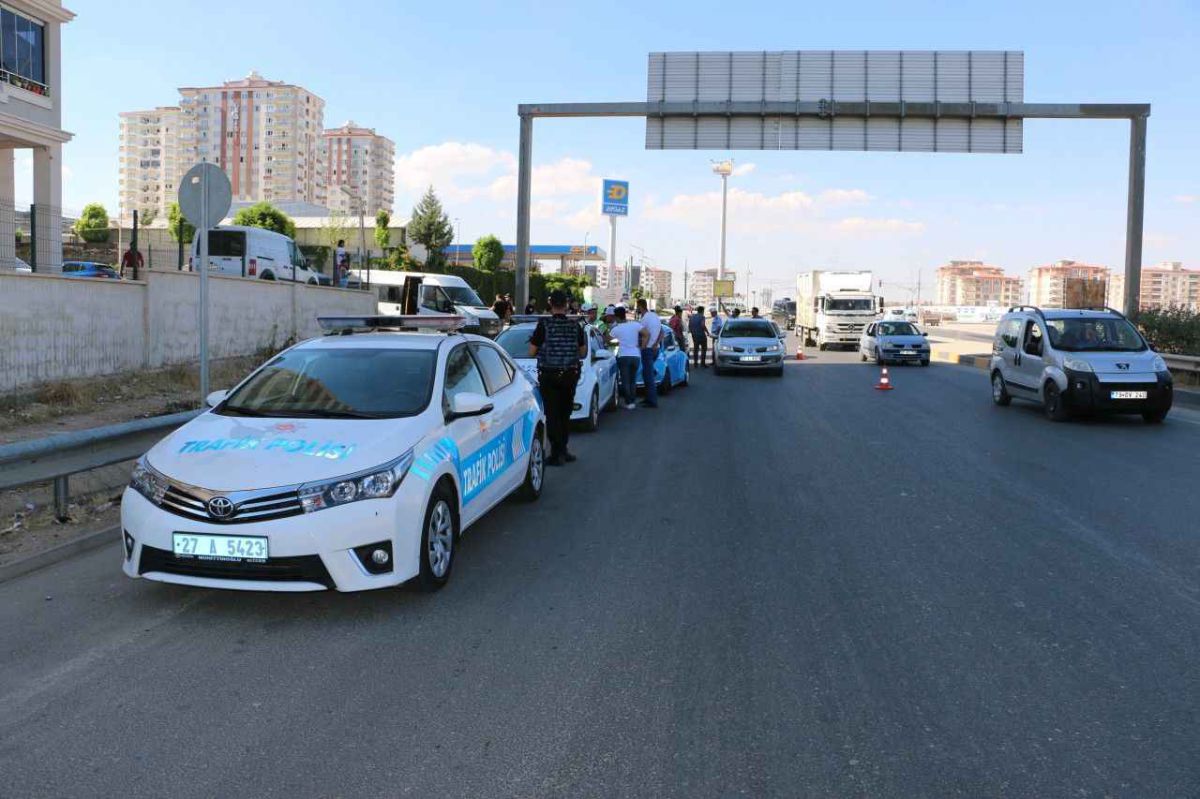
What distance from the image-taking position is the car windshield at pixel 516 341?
1379 cm

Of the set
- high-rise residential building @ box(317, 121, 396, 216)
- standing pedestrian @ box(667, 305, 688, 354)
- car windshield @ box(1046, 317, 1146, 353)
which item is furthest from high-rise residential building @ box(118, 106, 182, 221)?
car windshield @ box(1046, 317, 1146, 353)

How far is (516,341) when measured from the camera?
46.2 ft

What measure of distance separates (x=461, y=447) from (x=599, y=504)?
2.47 meters

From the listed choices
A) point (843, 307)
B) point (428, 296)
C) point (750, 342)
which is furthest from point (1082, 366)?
point (843, 307)

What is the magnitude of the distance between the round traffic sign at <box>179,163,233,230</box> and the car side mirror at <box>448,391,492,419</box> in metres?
4.90

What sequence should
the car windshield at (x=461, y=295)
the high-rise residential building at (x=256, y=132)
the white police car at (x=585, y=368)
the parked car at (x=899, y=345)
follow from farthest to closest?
the high-rise residential building at (x=256, y=132) < the car windshield at (x=461, y=295) < the parked car at (x=899, y=345) < the white police car at (x=585, y=368)

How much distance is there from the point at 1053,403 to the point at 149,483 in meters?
13.3

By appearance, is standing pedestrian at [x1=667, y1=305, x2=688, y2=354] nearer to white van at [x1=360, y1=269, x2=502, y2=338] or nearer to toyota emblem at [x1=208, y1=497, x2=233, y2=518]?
white van at [x1=360, y1=269, x2=502, y2=338]

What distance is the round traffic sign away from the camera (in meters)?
9.69

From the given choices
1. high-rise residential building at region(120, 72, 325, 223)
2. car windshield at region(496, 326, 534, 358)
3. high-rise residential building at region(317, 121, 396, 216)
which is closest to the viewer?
car windshield at region(496, 326, 534, 358)

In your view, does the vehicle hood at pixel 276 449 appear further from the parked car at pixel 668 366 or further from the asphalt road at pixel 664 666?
the parked car at pixel 668 366

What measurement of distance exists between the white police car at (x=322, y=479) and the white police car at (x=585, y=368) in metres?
5.93

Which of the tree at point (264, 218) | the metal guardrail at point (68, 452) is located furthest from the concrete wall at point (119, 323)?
the tree at point (264, 218)

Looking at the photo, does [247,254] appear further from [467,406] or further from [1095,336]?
[467,406]
